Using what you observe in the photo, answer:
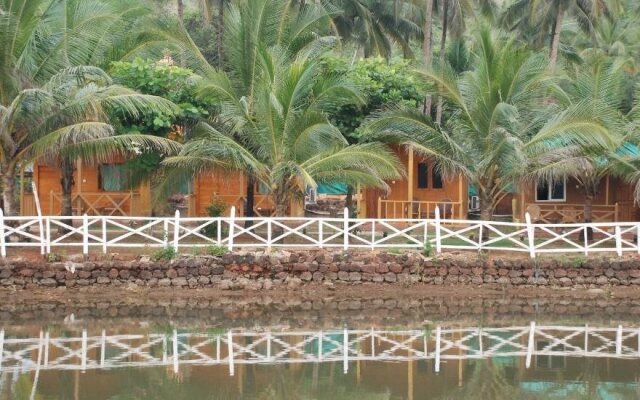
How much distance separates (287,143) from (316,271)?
10.7 feet

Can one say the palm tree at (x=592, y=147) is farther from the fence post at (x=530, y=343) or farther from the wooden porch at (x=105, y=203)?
→ the wooden porch at (x=105, y=203)

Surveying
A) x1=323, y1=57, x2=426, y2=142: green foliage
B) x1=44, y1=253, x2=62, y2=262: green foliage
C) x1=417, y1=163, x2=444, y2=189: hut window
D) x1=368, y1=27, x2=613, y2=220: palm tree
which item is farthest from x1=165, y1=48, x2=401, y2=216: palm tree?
x1=417, y1=163, x2=444, y2=189: hut window

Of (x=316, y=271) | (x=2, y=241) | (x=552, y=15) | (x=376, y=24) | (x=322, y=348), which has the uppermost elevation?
(x=376, y=24)

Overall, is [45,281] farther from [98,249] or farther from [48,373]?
[48,373]

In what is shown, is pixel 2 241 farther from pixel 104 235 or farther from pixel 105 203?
pixel 105 203

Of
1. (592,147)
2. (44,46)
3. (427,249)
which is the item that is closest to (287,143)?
(427,249)

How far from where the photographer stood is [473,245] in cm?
2328

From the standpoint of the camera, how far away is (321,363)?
14.7m

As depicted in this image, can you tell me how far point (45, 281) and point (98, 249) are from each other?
1.91 metres

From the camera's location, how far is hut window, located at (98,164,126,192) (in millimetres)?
28688

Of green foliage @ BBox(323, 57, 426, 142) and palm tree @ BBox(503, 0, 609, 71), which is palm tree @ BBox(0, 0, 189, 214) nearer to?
green foliage @ BBox(323, 57, 426, 142)

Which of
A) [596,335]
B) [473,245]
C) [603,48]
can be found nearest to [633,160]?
[473,245]

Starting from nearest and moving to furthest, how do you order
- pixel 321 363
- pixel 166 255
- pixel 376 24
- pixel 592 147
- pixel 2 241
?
pixel 321 363, pixel 2 241, pixel 166 255, pixel 592 147, pixel 376 24

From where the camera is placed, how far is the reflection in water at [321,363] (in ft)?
42.5
